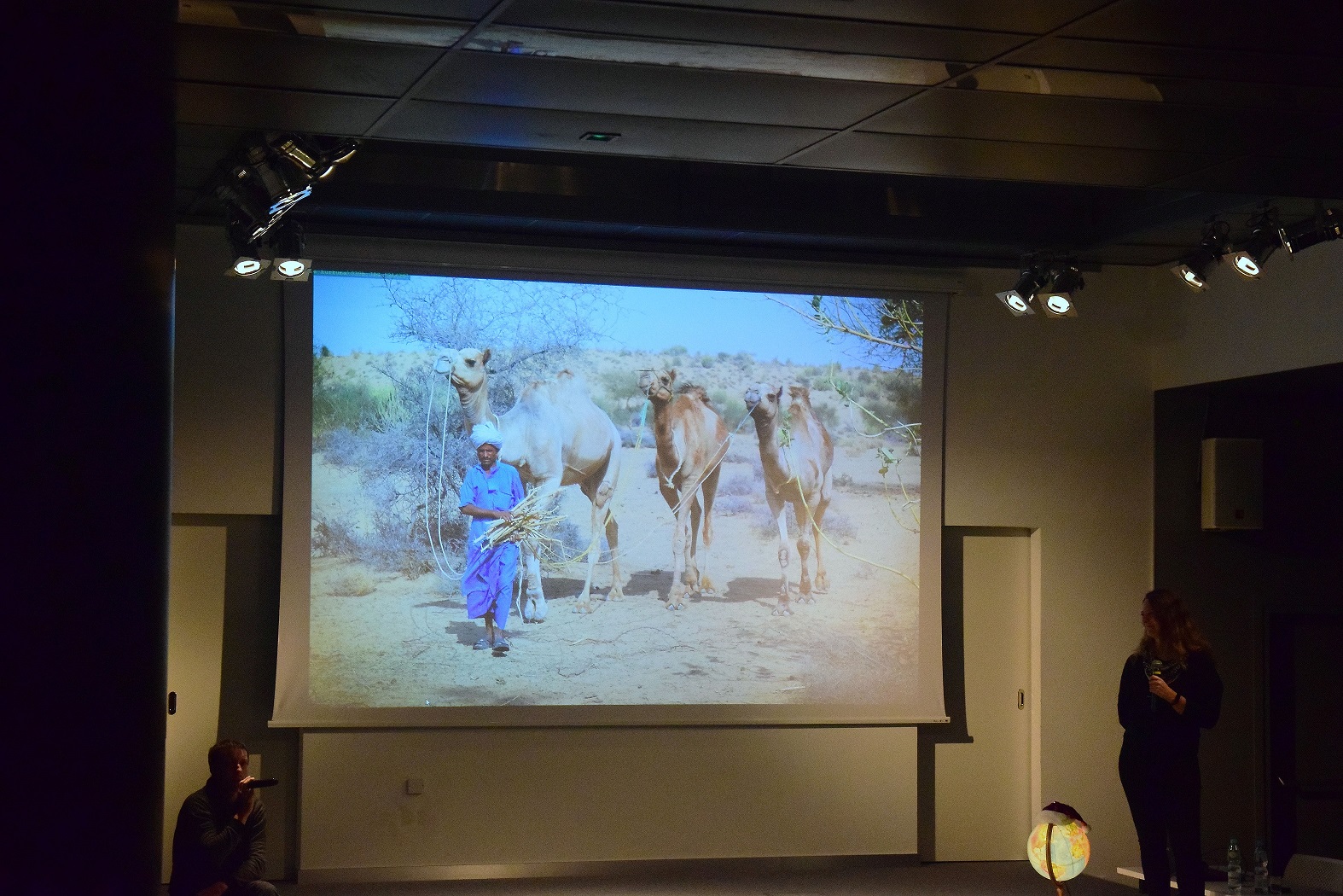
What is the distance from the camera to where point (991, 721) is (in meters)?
7.62

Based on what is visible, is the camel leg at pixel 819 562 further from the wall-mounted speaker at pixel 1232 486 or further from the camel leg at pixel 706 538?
the wall-mounted speaker at pixel 1232 486

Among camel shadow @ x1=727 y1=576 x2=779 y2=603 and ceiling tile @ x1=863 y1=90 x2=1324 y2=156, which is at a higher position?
ceiling tile @ x1=863 y1=90 x2=1324 y2=156

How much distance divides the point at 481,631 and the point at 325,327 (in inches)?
68.2

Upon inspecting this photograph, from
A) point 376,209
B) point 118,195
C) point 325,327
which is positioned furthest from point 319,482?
point 118,195

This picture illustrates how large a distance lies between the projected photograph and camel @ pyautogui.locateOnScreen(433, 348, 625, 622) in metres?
0.01

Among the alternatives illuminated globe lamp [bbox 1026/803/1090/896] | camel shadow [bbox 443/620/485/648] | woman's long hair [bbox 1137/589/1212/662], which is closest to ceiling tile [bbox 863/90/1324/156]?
illuminated globe lamp [bbox 1026/803/1090/896]

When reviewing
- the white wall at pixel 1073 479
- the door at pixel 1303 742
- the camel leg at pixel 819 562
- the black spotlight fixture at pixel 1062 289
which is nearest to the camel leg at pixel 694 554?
the camel leg at pixel 819 562

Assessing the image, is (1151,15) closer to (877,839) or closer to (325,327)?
(325,327)

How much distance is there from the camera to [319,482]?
6723 mm

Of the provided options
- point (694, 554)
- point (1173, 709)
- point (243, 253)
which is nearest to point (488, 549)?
point (694, 554)

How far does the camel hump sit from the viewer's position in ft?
23.7

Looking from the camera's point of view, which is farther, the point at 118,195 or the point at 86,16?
the point at 118,195

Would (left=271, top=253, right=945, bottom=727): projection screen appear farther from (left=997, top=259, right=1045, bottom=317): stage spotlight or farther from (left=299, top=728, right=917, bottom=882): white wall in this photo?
(left=997, top=259, right=1045, bottom=317): stage spotlight

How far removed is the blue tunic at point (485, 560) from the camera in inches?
271
